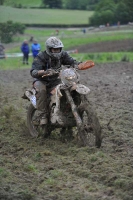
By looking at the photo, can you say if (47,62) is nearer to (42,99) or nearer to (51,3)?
(42,99)

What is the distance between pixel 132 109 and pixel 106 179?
6351 millimetres

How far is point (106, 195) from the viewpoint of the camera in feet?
23.0

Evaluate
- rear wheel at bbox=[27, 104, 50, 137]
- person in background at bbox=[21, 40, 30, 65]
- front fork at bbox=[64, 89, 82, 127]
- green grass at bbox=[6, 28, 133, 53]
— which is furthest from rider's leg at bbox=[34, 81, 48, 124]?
green grass at bbox=[6, 28, 133, 53]

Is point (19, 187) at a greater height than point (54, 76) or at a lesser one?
lesser

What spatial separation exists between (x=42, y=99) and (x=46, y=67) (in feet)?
2.18

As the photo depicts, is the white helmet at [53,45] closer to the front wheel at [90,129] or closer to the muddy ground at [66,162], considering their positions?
the front wheel at [90,129]

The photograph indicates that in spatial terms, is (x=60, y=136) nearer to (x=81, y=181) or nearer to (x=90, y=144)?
(x=90, y=144)

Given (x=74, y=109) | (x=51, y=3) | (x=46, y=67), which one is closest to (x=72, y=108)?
(x=74, y=109)

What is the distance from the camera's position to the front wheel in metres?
9.40

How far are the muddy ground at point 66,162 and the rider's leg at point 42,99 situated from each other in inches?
18.8

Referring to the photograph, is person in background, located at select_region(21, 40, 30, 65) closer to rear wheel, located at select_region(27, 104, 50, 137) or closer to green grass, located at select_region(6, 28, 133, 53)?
green grass, located at select_region(6, 28, 133, 53)

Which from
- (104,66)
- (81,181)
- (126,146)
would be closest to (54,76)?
(126,146)

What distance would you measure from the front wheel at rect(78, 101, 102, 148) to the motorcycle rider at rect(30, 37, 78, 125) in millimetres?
1005

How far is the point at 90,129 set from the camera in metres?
9.59
